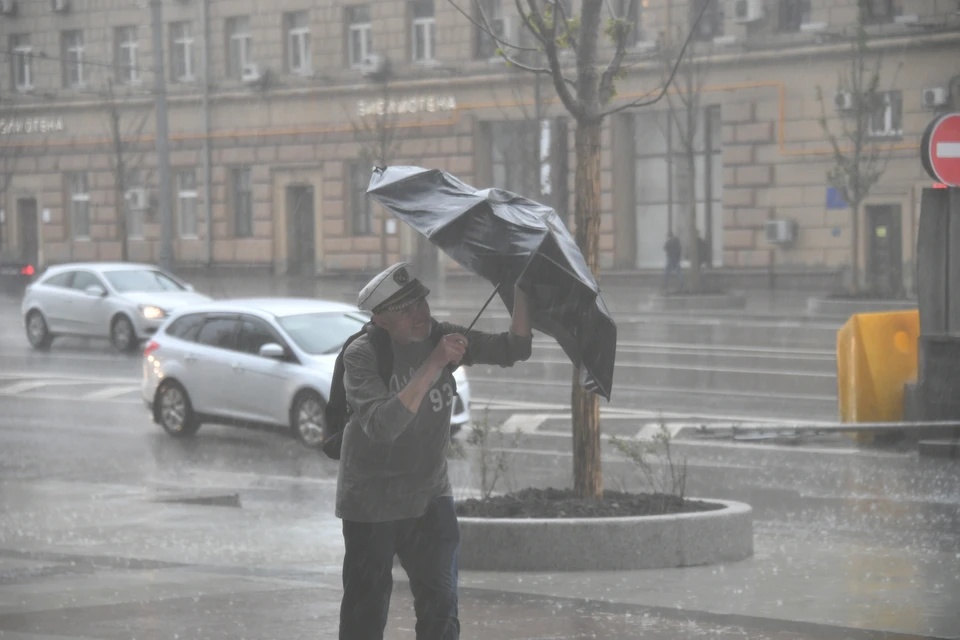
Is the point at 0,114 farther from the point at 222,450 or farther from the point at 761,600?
the point at 761,600

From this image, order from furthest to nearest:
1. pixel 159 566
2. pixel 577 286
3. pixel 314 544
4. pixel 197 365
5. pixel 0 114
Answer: pixel 0 114, pixel 197 365, pixel 314 544, pixel 159 566, pixel 577 286

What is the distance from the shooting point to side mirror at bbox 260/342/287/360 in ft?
52.1

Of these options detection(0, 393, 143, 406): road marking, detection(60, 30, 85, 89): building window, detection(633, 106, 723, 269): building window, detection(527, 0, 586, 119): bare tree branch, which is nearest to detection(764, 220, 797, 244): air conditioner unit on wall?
detection(633, 106, 723, 269): building window

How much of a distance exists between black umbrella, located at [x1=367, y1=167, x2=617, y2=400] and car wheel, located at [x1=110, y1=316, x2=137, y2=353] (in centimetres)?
2095

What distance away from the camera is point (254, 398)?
634 inches

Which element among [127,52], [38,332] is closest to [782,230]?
[38,332]

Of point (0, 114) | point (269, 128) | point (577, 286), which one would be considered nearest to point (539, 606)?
point (577, 286)

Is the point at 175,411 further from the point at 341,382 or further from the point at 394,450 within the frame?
the point at 394,450

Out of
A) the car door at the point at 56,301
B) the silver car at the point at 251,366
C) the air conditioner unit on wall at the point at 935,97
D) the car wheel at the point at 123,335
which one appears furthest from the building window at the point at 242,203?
the silver car at the point at 251,366

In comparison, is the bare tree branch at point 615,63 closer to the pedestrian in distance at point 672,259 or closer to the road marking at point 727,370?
the road marking at point 727,370

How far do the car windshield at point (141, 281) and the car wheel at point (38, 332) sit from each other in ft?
4.93

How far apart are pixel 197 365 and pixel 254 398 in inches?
37.7

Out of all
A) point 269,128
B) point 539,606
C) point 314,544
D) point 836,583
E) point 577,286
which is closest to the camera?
point 577,286

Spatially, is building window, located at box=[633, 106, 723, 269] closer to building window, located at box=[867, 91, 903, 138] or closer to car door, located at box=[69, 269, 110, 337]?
building window, located at box=[867, 91, 903, 138]
